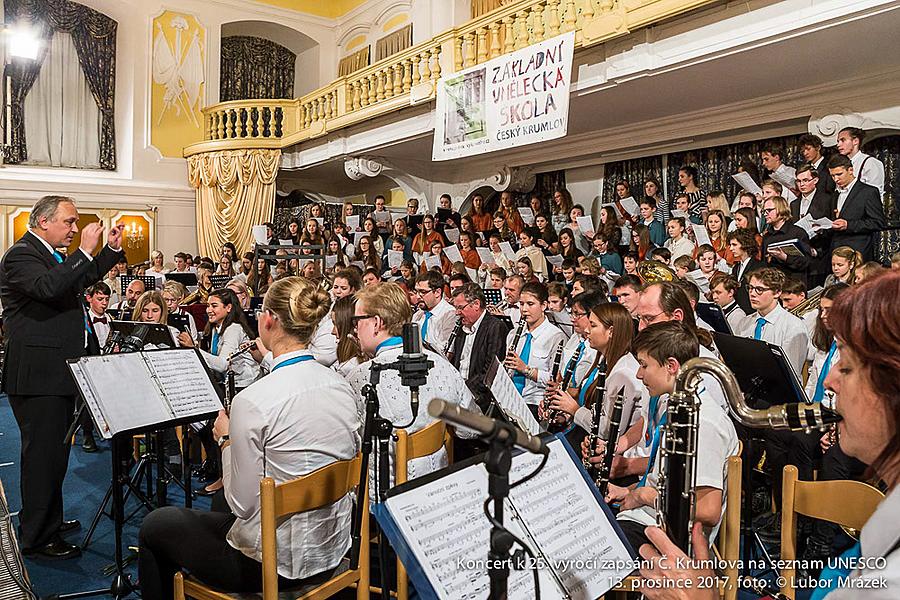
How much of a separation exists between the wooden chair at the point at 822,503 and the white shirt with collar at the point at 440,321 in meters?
4.68

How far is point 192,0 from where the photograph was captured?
14.8 meters

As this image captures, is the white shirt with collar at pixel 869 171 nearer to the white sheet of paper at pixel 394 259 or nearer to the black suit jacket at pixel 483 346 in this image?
the black suit jacket at pixel 483 346

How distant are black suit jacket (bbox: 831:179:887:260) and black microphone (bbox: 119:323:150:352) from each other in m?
5.65

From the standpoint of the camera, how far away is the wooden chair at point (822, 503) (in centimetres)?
195

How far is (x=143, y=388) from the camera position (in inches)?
124

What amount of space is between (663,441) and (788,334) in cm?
329

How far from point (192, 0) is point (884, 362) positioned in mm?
16443

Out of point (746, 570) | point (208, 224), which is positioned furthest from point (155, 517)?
point (208, 224)

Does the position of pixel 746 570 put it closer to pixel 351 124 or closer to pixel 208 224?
pixel 351 124

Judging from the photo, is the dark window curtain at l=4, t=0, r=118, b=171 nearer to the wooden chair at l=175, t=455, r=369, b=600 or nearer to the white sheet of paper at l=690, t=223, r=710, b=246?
the white sheet of paper at l=690, t=223, r=710, b=246

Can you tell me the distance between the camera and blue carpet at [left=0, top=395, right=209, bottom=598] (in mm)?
3465

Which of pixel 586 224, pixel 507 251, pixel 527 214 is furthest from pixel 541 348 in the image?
pixel 527 214

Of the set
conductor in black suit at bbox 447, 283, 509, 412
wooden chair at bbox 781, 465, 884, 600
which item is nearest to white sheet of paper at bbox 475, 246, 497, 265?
conductor in black suit at bbox 447, 283, 509, 412

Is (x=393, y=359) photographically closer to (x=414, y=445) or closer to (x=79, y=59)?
(x=414, y=445)
